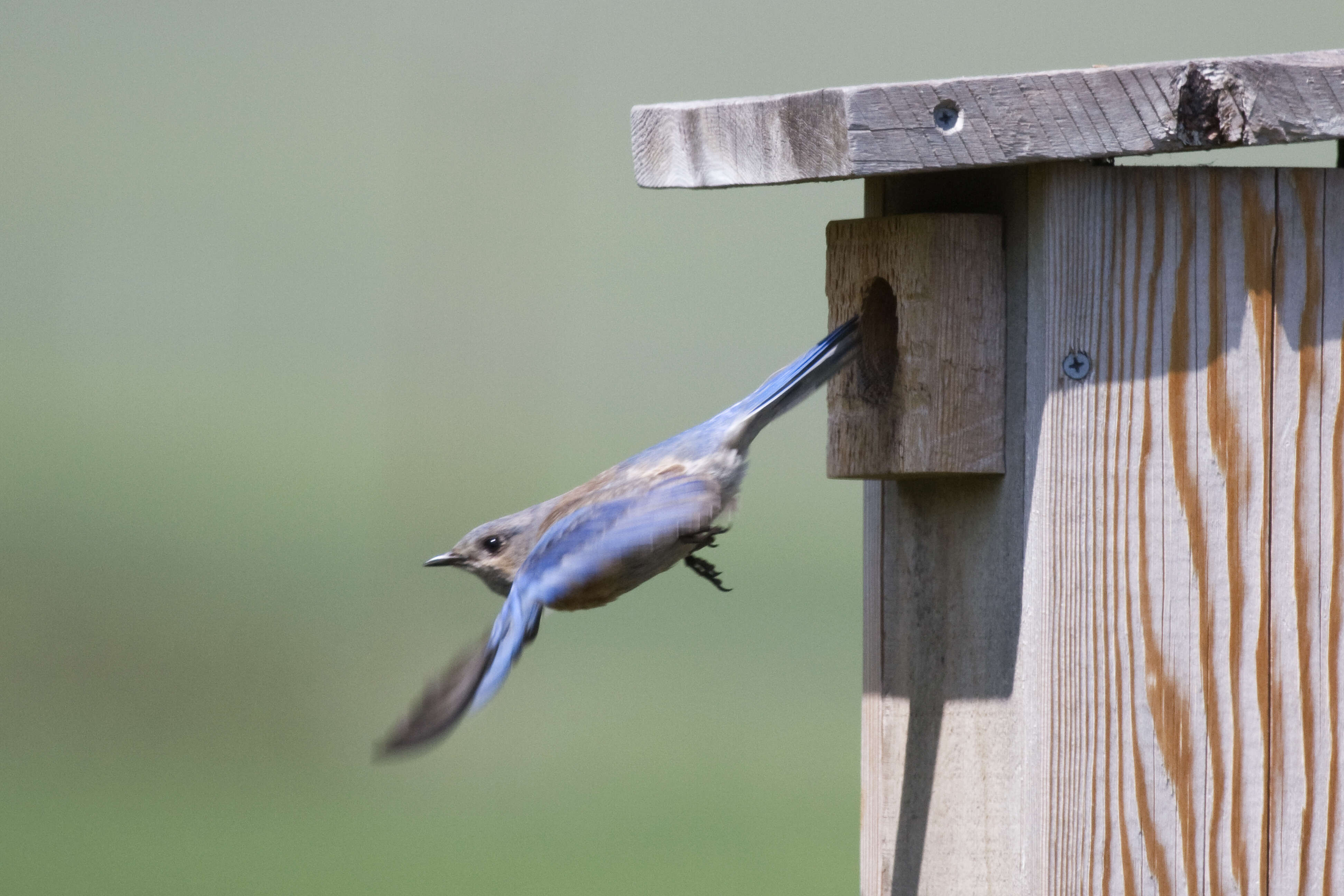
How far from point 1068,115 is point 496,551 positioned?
1.71m

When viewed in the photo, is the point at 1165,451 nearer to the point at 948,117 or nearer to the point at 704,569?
the point at 948,117

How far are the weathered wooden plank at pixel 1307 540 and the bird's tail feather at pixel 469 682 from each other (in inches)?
45.4

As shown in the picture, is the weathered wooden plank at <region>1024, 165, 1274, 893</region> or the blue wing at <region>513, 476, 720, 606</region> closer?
the weathered wooden plank at <region>1024, 165, 1274, 893</region>

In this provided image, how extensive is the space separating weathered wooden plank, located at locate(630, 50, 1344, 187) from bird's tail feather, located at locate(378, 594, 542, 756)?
897mm

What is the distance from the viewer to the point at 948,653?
263cm

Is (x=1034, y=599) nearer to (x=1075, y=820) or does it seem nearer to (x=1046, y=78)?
(x=1075, y=820)

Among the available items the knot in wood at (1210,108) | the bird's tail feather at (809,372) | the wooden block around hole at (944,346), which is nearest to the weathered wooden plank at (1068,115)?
the knot in wood at (1210,108)

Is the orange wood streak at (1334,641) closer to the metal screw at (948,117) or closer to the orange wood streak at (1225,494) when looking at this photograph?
the orange wood streak at (1225,494)

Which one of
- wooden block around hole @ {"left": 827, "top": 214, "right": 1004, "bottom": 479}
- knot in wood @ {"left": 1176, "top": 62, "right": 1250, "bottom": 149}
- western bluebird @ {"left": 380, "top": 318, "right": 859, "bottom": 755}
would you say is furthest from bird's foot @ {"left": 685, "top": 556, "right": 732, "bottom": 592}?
knot in wood @ {"left": 1176, "top": 62, "right": 1250, "bottom": 149}

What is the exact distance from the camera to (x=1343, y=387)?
2.30 m

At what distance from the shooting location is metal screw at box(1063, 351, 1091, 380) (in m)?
2.30

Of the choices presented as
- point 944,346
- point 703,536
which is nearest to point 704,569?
point 703,536

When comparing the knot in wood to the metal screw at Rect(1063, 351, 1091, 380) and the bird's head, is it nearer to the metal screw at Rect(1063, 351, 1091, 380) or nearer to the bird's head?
the metal screw at Rect(1063, 351, 1091, 380)

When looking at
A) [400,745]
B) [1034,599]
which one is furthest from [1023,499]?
[400,745]
